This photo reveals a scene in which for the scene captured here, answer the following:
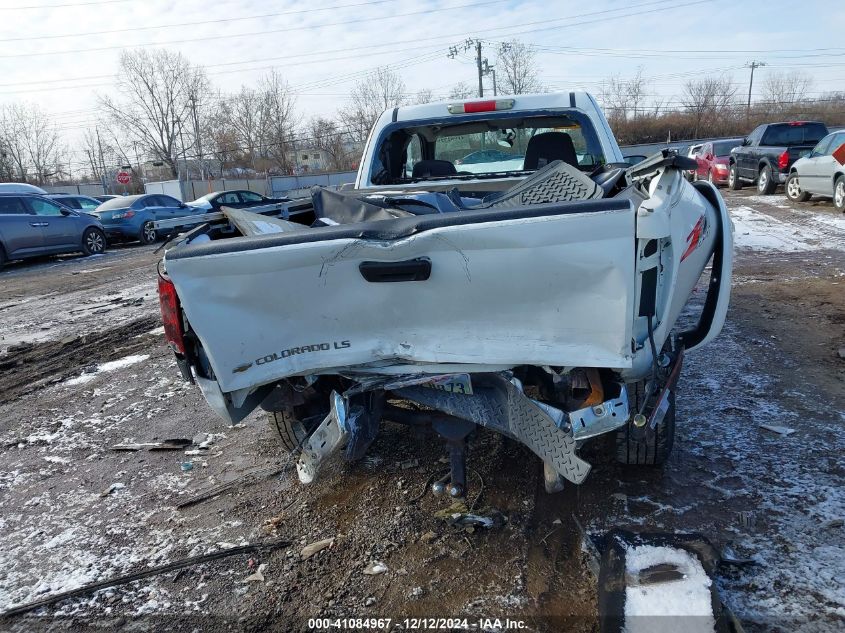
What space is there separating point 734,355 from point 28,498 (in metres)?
5.20

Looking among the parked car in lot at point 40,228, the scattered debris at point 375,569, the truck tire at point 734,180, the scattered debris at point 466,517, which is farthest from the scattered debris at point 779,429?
the truck tire at point 734,180

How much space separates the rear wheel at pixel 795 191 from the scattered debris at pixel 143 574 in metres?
15.3

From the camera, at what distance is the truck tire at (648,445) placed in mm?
3148

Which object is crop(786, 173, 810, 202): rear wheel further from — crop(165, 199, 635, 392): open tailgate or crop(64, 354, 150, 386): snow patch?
crop(165, 199, 635, 392): open tailgate

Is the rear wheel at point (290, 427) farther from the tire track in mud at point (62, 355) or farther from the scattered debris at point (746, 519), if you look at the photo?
the tire track in mud at point (62, 355)

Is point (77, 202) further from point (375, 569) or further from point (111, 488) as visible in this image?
point (375, 569)

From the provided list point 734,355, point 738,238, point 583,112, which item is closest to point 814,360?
point 734,355

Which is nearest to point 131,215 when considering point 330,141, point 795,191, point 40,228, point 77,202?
point 40,228

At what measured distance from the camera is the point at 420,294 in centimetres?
245

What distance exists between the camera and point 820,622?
2.25 metres

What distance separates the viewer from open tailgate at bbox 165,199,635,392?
2.25 m

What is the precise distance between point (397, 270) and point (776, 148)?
17.5m

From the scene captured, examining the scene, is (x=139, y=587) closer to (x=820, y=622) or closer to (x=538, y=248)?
(x=538, y=248)

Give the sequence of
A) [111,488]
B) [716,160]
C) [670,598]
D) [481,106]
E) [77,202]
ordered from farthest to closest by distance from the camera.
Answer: [77,202] < [716,160] < [481,106] < [111,488] < [670,598]
